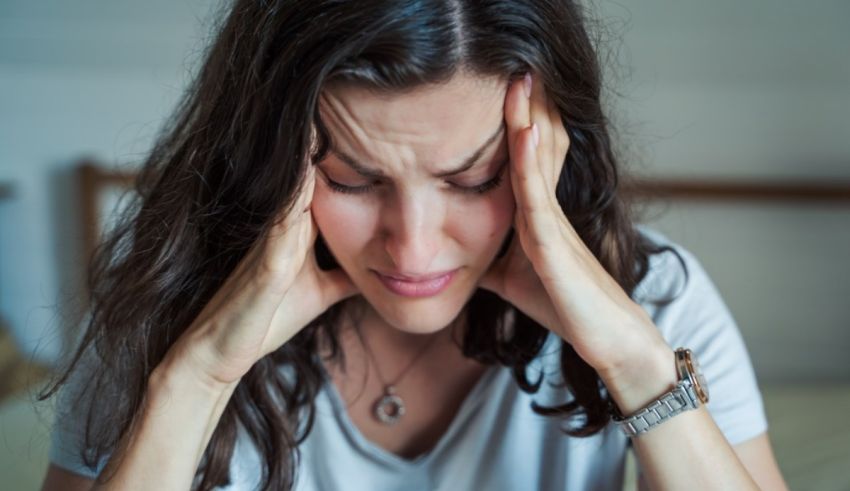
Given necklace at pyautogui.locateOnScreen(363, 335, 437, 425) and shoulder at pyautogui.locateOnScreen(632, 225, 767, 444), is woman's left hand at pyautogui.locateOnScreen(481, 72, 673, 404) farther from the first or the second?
necklace at pyautogui.locateOnScreen(363, 335, 437, 425)

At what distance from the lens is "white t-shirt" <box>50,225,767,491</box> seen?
1069 mm

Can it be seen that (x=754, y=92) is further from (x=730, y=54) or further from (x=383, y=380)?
(x=383, y=380)

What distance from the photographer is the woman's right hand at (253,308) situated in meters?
0.88

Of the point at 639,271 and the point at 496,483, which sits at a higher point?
the point at 639,271

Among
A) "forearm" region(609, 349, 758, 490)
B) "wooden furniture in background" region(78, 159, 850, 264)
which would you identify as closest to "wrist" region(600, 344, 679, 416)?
"forearm" region(609, 349, 758, 490)

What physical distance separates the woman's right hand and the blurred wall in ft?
3.86

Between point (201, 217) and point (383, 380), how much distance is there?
0.33 metres

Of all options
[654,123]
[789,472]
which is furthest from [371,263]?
[654,123]

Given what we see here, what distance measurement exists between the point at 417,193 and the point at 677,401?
335mm

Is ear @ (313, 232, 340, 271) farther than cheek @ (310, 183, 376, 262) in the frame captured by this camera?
Yes

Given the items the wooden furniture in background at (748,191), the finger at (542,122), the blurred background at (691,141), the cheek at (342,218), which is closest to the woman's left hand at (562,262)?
the finger at (542,122)

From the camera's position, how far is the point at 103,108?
2.31 m

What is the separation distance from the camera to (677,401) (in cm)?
90

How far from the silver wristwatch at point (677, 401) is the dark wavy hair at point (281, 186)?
97 mm
